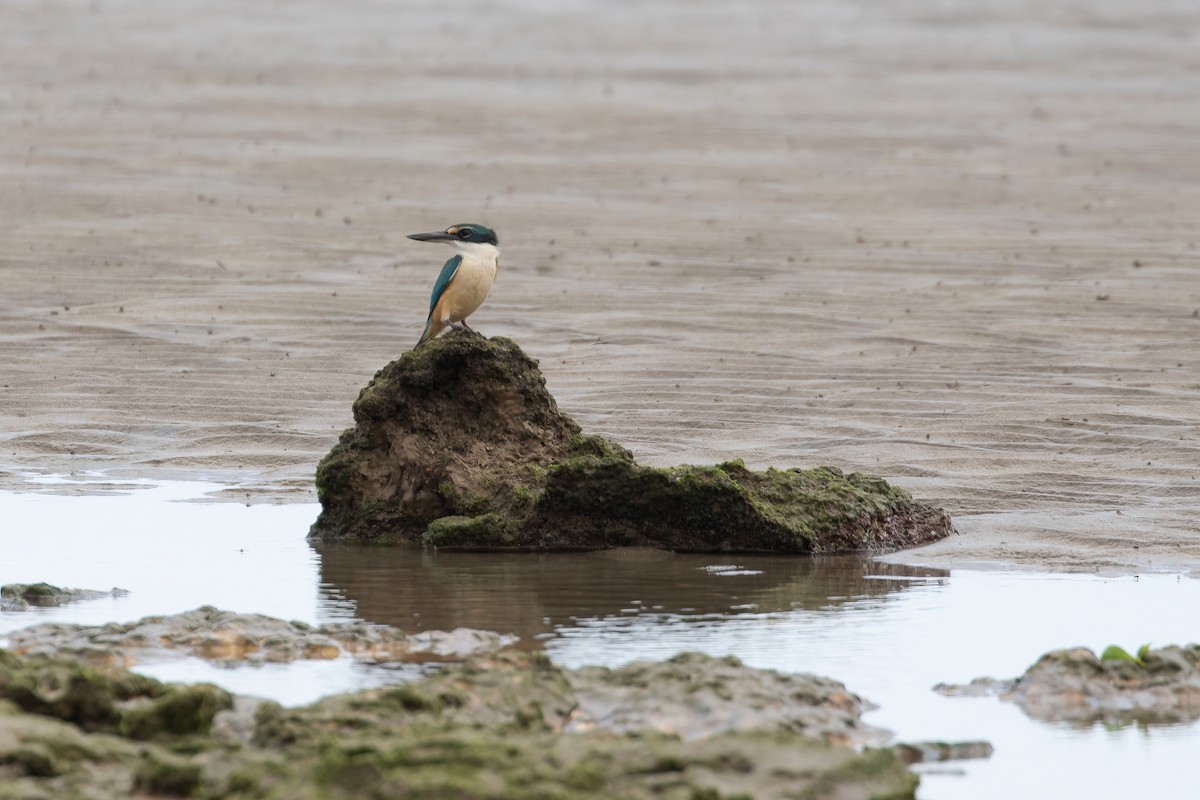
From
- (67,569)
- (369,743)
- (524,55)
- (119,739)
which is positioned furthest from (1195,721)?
(524,55)

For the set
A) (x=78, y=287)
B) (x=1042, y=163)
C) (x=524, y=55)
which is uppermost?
(x=524, y=55)

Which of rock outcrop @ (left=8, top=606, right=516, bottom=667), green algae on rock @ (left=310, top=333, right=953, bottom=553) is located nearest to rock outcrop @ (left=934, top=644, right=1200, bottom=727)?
rock outcrop @ (left=8, top=606, right=516, bottom=667)

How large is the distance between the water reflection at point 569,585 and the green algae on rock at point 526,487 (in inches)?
4.8

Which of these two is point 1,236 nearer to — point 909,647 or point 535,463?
point 535,463

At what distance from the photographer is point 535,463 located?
24.9ft

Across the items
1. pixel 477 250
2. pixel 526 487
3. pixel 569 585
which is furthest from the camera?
pixel 477 250

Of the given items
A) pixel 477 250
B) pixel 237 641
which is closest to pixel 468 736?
pixel 237 641

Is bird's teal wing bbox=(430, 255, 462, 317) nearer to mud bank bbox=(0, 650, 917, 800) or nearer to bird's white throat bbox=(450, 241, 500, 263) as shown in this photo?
bird's white throat bbox=(450, 241, 500, 263)

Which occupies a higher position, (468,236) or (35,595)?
(468,236)

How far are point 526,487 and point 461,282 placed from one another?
116 cm

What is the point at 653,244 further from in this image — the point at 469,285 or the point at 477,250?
the point at 469,285

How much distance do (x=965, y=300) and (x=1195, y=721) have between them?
8.45 metres

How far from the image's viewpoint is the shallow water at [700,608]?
473 cm

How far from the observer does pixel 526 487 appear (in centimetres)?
743
